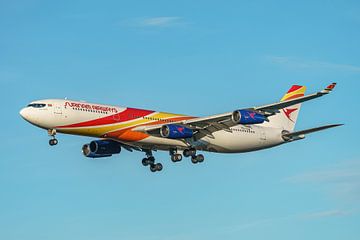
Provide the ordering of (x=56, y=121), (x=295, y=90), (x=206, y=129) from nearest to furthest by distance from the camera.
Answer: (x=56, y=121), (x=206, y=129), (x=295, y=90)

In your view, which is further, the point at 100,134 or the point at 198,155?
the point at 198,155

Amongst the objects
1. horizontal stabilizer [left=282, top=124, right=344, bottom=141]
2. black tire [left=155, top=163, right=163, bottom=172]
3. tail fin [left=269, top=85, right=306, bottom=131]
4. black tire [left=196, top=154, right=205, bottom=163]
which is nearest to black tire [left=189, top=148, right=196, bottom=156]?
black tire [left=196, top=154, right=205, bottom=163]

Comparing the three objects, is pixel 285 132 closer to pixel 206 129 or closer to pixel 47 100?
pixel 206 129

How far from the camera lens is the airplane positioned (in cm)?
8462

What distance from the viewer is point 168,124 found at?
8738 cm

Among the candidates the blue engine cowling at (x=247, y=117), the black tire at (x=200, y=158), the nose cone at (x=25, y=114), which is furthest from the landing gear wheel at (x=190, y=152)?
the nose cone at (x=25, y=114)

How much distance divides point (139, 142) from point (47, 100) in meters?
9.83

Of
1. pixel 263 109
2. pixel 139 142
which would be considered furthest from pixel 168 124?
pixel 263 109

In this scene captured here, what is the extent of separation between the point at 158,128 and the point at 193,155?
6.21 metres

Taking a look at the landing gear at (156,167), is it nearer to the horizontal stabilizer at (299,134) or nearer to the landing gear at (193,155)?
the landing gear at (193,155)

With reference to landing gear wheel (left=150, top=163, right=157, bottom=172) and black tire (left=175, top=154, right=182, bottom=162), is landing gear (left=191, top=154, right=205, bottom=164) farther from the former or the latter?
landing gear wheel (left=150, top=163, right=157, bottom=172)

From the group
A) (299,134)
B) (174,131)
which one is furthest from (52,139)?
(299,134)

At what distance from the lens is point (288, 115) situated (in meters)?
102

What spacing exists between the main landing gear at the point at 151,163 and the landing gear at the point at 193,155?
14.3 ft
